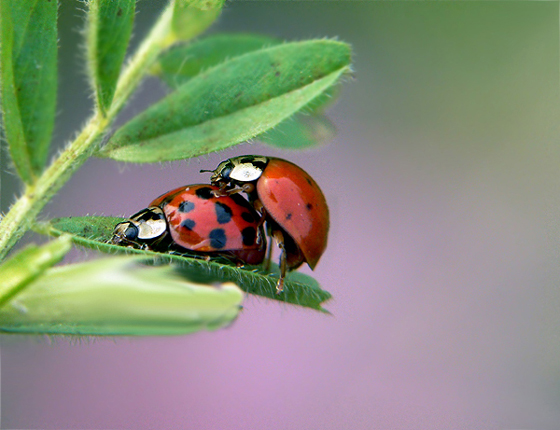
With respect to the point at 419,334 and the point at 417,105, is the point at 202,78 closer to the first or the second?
the point at 419,334

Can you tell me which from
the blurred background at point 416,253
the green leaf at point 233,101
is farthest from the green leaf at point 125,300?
the blurred background at point 416,253

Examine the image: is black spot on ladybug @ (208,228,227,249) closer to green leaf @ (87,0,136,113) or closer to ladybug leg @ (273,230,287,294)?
ladybug leg @ (273,230,287,294)

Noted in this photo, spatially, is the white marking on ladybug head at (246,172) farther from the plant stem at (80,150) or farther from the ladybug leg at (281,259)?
the plant stem at (80,150)

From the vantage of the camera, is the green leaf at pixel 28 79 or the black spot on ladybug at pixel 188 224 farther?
the black spot on ladybug at pixel 188 224

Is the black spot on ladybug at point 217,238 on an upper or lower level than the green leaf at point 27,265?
upper

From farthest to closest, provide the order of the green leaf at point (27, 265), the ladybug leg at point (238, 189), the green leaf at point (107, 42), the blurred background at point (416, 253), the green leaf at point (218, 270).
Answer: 1. the blurred background at point (416, 253)
2. the ladybug leg at point (238, 189)
3. the green leaf at point (107, 42)
4. the green leaf at point (218, 270)
5. the green leaf at point (27, 265)

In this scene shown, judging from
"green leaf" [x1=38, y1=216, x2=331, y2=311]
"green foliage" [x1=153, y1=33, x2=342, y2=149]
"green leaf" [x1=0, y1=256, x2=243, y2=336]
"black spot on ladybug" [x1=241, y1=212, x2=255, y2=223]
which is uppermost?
"green foliage" [x1=153, y1=33, x2=342, y2=149]

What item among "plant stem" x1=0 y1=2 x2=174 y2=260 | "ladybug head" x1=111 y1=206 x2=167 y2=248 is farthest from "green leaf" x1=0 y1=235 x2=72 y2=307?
"ladybug head" x1=111 y1=206 x2=167 y2=248
